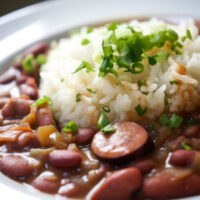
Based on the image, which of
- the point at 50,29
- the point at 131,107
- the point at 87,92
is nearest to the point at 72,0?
the point at 50,29

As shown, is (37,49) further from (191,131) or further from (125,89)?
(191,131)

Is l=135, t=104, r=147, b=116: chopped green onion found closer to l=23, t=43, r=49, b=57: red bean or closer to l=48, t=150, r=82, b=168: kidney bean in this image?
l=48, t=150, r=82, b=168: kidney bean

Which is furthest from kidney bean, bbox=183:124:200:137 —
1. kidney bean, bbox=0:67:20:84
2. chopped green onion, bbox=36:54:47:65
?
kidney bean, bbox=0:67:20:84

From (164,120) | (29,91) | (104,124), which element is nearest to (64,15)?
(29,91)

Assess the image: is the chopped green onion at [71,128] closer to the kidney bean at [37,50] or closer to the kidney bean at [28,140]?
the kidney bean at [28,140]

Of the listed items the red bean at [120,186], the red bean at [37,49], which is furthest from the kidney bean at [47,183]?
the red bean at [37,49]
